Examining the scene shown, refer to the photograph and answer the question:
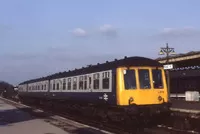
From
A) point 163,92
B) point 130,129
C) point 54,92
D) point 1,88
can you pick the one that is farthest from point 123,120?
point 1,88

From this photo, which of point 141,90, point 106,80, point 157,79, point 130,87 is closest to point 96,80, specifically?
point 106,80

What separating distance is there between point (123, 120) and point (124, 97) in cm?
→ 117

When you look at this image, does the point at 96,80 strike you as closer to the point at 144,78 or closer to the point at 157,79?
the point at 144,78

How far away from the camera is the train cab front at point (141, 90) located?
Result: 1600cm

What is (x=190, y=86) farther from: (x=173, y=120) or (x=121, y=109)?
(x=121, y=109)

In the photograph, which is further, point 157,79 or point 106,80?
point 106,80

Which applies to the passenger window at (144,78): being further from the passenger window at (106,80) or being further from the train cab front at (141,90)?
the passenger window at (106,80)

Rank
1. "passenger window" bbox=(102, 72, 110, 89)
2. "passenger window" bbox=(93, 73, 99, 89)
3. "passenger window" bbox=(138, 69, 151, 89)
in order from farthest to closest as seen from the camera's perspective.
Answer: "passenger window" bbox=(93, 73, 99, 89) → "passenger window" bbox=(102, 72, 110, 89) → "passenger window" bbox=(138, 69, 151, 89)

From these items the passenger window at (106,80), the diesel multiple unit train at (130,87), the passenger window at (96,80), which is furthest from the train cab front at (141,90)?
the passenger window at (96,80)

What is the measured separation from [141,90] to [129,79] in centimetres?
72

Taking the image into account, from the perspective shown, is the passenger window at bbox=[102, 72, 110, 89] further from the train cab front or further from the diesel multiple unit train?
the train cab front

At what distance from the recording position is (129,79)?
16391mm

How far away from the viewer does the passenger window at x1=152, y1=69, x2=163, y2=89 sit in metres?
16.8

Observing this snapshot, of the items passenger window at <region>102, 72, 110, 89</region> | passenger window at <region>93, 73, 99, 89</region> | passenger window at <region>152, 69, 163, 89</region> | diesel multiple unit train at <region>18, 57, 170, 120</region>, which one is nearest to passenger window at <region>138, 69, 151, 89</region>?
diesel multiple unit train at <region>18, 57, 170, 120</region>
